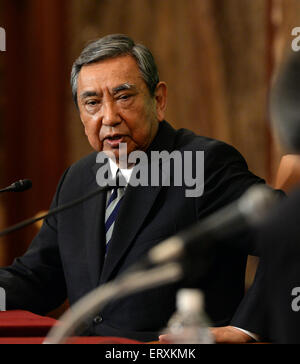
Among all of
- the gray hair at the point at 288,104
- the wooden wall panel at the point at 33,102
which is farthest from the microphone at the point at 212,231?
the wooden wall panel at the point at 33,102

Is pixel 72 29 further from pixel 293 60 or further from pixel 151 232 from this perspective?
pixel 293 60

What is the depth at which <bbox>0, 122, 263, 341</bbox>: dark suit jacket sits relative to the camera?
2080 millimetres

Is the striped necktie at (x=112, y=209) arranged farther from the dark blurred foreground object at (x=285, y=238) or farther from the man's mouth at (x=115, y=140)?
the dark blurred foreground object at (x=285, y=238)

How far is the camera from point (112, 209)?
2.28 meters

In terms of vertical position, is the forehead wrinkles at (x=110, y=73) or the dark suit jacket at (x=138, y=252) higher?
the forehead wrinkles at (x=110, y=73)

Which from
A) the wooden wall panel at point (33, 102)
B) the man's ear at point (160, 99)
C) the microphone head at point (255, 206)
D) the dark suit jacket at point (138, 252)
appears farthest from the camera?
the wooden wall panel at point (33, 102)

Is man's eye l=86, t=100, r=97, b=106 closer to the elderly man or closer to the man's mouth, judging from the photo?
the elderly man

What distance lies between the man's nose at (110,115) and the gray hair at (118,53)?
0.15 metres

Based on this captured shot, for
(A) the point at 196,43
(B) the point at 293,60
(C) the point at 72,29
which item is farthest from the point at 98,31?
(B) the point at 293,60

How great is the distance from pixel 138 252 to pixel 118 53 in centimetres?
65

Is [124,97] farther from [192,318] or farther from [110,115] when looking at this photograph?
[192,318]

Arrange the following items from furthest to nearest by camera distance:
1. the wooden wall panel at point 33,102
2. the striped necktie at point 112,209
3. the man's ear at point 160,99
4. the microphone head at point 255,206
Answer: the wooden wall panel at point 33,102 < the man's ear at point 160,99 < the striped necktie at point 112,209 < the microphone head at point 255,206

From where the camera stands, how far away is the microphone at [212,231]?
0.95 metres

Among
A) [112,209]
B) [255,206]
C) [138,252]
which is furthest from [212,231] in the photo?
[112,209]
